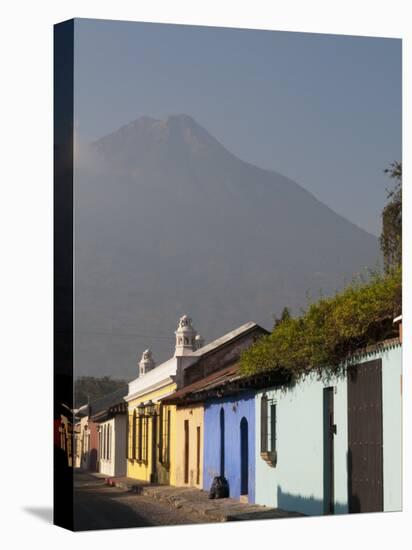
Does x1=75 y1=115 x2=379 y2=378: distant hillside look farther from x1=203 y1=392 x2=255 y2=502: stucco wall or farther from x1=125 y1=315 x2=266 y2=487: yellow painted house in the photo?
x1=203 y1=392 x2=255 y2=502: stucco wall

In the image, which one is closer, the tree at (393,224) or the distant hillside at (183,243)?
the distant hillside at (183,243)

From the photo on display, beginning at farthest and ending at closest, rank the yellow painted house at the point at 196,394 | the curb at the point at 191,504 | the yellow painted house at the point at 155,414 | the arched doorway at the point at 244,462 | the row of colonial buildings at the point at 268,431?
1. the arched doorway at the point at 244,462
2. the yellow painted house at the point at 196,394
3. the row of colonial buildings at the point at 268,431
4. the curb at the point at 191,504
5. the yellow painted house at the point at 155,414

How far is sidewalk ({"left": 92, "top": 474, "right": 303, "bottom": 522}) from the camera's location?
563 inches

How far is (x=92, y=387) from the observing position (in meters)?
13.9

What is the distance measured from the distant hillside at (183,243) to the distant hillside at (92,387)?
92 mm

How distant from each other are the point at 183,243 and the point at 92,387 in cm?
173

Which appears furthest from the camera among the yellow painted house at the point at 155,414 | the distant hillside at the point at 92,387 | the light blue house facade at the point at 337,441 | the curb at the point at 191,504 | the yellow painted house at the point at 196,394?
the light blue house facade at the point at 337,441

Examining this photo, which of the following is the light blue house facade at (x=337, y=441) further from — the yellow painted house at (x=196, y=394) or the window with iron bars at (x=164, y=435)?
the window with iron bars at (x=164, y=435)

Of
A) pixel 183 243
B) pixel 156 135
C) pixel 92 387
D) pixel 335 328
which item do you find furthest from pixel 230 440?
pixel 156 135

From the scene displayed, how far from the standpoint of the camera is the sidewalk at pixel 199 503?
14.3 meters

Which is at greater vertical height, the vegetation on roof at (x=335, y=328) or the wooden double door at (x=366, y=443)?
the vegetation on roof at (x=335, y=328)

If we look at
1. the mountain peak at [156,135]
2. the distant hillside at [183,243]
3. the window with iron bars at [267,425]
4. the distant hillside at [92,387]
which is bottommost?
the window with iron bars at [267,425]

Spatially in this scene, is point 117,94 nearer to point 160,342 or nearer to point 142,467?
point 160,342

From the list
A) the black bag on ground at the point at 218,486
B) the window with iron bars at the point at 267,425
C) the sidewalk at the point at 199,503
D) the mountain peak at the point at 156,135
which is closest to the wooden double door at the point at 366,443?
the sidewalk at the point at 199,503
